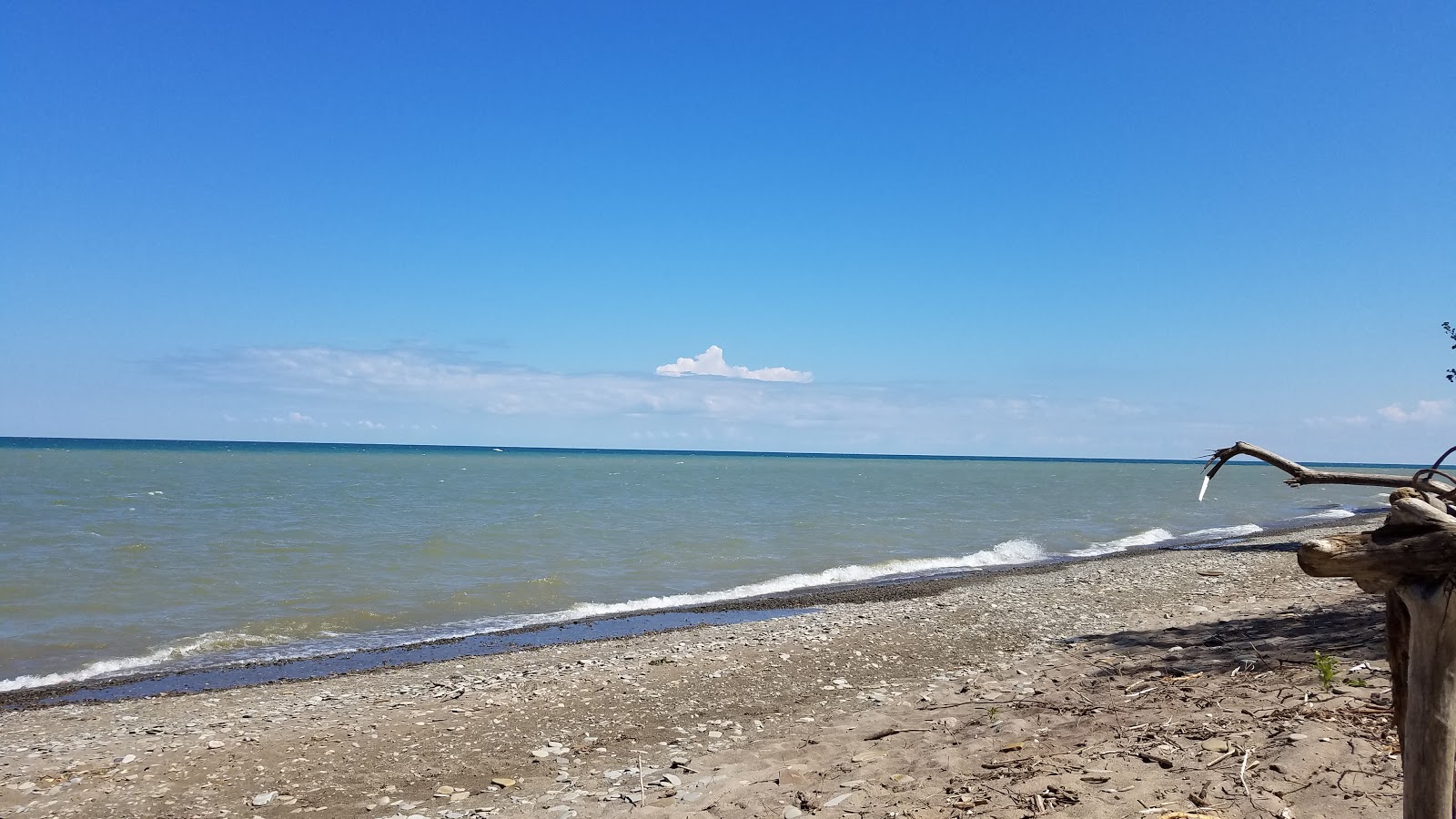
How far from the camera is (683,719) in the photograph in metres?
10.1

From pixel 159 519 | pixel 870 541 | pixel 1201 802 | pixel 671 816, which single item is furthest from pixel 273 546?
pixel 1201 802

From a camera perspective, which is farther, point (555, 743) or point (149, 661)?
point (149, 661)

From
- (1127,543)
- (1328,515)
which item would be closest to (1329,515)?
(1328,515)

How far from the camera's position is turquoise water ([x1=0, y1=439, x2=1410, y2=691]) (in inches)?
672

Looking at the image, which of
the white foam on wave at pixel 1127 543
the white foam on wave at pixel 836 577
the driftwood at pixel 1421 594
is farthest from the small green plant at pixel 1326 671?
the white foam on wave at pixel 1127 543

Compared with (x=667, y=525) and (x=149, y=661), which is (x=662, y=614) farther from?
(x=667, y=525)

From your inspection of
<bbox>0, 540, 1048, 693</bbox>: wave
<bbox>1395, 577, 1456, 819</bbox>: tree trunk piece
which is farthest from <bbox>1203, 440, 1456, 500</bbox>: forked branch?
<bbox>0, 540, 1048, 693</bbox>: wave

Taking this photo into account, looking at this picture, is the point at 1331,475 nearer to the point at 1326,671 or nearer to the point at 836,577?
the point at 1326,671

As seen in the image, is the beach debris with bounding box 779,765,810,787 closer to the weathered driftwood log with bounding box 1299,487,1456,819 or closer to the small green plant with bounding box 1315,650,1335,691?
the weathered driftwood log with bounding box 1299,487,1456,819

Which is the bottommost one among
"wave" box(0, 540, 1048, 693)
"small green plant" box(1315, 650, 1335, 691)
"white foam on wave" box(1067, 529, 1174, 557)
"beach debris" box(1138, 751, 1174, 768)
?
"wave" box(0, 540, 1048, 693)

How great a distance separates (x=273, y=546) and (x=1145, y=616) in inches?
1026

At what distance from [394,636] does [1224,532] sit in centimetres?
3827

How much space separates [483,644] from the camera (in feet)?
53.4

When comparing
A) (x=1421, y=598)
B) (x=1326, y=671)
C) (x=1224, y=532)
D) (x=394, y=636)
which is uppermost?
(x=1421, y=598)
